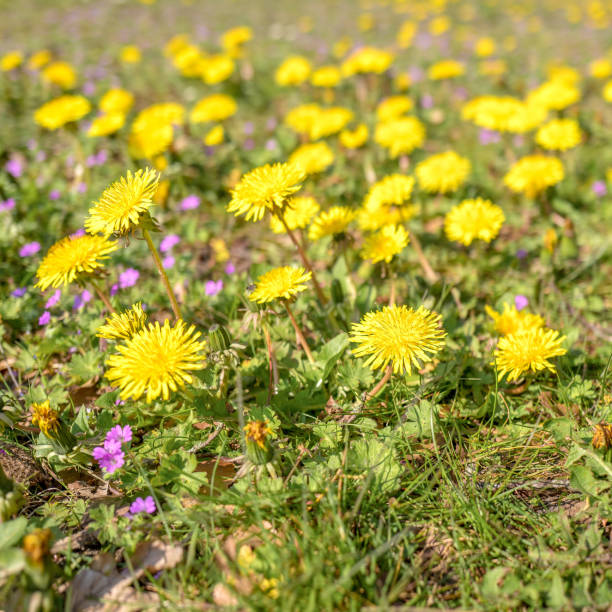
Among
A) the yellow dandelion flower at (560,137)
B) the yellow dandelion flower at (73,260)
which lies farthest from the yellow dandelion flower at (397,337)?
the yellow dandelion flower at (560,137)

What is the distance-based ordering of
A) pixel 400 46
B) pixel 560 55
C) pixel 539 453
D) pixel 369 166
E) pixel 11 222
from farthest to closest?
pixel 400 46 → pixel 560 55 → pixel 369 166 → pixel 11 222 → pixel 539 453

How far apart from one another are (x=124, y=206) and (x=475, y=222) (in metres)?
1.93

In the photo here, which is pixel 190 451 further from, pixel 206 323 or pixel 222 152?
pixel 222 152

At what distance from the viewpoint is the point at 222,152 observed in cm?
482

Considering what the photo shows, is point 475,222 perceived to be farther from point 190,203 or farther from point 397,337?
point 190,203

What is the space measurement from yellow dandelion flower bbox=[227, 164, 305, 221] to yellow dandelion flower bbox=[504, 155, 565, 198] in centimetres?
203

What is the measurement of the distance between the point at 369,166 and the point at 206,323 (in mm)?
2380

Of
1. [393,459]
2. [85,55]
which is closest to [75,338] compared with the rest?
[393,459]

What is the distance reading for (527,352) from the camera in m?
2.05

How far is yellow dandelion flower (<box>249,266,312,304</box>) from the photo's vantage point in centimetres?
199

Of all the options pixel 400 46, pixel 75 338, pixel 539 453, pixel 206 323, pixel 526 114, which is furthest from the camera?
pixel 400 46

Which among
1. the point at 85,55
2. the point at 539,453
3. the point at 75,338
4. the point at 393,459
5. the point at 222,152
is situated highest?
the point at 85,55

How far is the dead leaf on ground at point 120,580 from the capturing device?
61.6 inches

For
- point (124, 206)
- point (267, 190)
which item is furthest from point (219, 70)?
point (124, 206)
